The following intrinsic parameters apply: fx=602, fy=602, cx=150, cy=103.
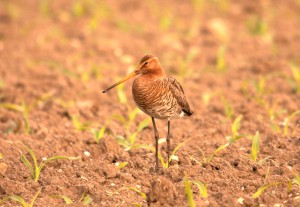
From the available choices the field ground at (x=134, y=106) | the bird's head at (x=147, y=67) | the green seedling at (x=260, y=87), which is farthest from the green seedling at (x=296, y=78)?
the bird's head at (x=147, y=67)

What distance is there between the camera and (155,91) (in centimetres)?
632

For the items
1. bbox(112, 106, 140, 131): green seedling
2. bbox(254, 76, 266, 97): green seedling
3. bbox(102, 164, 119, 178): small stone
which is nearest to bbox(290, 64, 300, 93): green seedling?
bbox(254, 76, 266, 97): green seedling

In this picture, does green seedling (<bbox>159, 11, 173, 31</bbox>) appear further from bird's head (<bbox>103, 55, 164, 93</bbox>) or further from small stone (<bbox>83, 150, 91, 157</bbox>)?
bird's head (<bbox>103, 55, 164, 93</bbox>)

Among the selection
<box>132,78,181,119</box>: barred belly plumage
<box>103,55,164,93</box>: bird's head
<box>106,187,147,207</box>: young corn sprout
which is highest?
<box>103,55,164,93</box>: bird's head

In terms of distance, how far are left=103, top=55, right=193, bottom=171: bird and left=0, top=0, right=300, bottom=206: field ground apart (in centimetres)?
44

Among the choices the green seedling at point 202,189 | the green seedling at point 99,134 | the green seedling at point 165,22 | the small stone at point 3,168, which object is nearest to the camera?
Answer: the green seedling at point 202,189

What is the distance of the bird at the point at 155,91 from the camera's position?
6305 millimetres

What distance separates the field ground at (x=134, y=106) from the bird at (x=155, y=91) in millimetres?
439

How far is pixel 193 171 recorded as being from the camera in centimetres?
630

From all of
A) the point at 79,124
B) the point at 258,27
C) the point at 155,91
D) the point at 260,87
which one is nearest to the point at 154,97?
the point at 155,91

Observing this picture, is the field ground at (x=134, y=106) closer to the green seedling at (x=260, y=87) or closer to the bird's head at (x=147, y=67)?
the green seedling at (x=260, y=87)

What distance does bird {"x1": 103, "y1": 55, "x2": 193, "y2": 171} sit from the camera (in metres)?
6.30

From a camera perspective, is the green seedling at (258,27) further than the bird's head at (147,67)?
Yes

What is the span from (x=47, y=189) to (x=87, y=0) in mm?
9218
